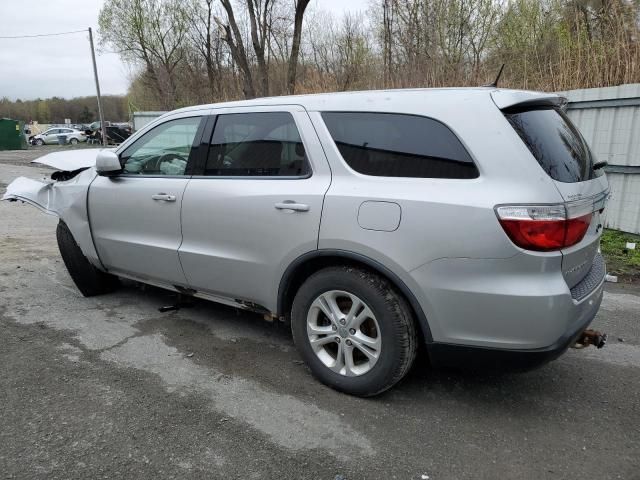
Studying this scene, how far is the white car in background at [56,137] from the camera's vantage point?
39844 mm

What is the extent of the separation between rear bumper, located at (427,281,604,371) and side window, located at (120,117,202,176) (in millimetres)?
2332

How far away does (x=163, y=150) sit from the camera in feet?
13.6

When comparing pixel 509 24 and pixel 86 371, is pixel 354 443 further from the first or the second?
pixel 509 24

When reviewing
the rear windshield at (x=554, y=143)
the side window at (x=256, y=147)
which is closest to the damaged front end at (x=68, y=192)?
the side window at (x=256, y=147)

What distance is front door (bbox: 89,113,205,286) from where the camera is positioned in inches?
150

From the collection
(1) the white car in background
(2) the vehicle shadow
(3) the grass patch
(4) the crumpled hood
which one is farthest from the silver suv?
(1) the white car in background

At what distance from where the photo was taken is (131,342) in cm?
382

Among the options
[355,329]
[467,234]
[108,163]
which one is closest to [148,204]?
[108,163]

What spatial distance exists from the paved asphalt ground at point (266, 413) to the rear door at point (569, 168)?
87cm

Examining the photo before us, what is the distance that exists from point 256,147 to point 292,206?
629 millimetres

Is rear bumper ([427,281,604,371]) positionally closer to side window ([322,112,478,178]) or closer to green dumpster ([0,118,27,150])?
side window ([322,112,478,178])

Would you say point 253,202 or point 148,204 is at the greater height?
point 253,202

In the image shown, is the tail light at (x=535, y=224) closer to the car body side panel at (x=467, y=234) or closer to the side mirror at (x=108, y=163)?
the car body side panel at (x=467, y=234)

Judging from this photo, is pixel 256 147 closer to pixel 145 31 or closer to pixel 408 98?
pixel 408 98
